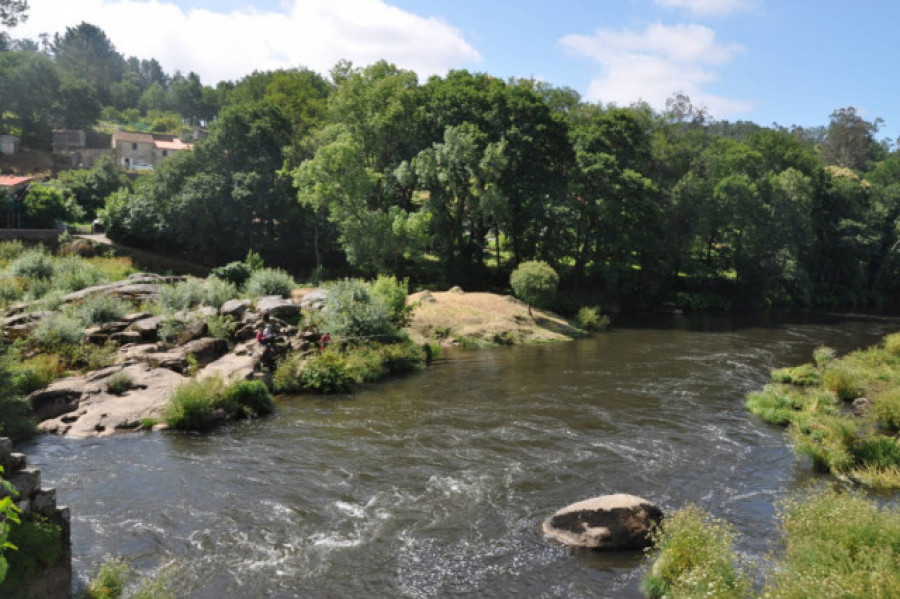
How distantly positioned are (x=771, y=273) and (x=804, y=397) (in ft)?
125

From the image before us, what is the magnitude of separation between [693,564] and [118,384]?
18910mm

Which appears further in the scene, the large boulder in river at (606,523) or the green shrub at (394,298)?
the green shrub at (394,298)

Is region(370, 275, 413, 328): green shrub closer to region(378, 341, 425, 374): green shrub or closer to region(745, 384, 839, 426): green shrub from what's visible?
region(378, 341, 425, 374): green shrub

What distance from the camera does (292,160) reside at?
5400 centimetres

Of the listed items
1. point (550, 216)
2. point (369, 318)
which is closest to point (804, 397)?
point (369, 318)

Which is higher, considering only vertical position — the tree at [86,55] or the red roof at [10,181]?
the tree at [86,55]

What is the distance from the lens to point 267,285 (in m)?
34.5

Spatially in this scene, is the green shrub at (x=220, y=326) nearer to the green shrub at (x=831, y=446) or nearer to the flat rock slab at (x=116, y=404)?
the flat rock slab at (x=116, y=404)

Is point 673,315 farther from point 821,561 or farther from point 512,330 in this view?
point 821,561

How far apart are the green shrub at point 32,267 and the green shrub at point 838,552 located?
1438 inches

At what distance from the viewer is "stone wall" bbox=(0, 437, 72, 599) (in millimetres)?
9398

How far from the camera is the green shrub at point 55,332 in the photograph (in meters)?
24.6

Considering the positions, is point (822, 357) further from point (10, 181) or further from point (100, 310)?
point (10, 181)

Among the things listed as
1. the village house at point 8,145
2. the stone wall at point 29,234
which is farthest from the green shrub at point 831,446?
the village house at point 8,145
